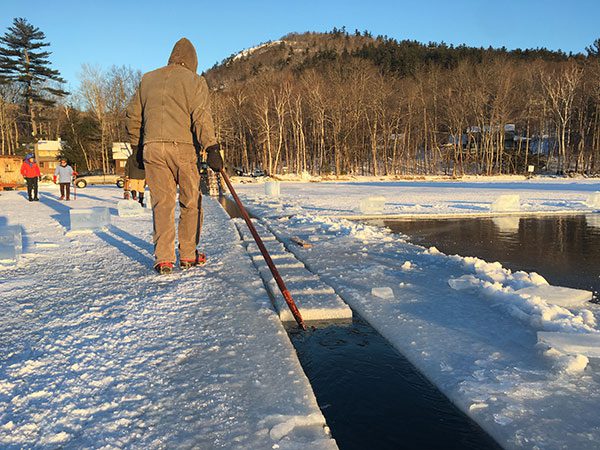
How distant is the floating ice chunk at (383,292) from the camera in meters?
3.48

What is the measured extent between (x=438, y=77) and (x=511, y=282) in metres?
61.2

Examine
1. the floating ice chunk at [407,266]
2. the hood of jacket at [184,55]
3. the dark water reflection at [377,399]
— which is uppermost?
the hood of jacket at [184,55]

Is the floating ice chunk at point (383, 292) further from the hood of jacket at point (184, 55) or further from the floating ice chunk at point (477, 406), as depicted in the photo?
the hood of jacket at point (184, 55)

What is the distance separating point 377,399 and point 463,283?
7.05 feet

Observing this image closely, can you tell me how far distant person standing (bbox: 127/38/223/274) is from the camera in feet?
13.1

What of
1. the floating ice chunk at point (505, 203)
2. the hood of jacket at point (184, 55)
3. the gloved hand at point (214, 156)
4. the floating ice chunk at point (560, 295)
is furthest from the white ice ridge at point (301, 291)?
the floating ice chunk at point (505, 203)

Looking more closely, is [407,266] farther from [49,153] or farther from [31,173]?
[49,153]

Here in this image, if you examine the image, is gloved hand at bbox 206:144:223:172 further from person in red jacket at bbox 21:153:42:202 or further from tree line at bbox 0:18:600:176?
tree line at bbox 0:18:600:176

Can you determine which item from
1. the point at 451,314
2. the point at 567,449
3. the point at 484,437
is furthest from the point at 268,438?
the point at 451,314

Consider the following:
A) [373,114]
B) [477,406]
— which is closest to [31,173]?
[477,406]

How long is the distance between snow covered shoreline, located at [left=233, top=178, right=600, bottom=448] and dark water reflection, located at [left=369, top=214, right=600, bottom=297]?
2.86 feet

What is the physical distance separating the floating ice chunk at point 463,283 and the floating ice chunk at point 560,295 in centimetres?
41

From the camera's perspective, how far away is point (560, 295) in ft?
10.9

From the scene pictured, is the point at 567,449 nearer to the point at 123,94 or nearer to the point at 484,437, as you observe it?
the point at 484,437
